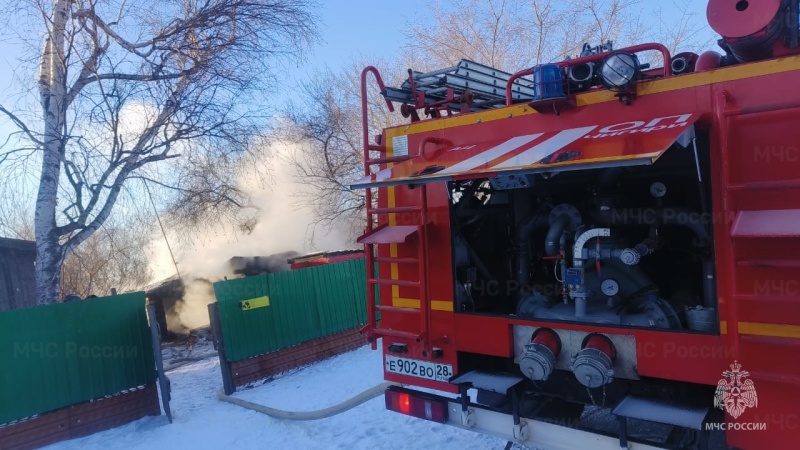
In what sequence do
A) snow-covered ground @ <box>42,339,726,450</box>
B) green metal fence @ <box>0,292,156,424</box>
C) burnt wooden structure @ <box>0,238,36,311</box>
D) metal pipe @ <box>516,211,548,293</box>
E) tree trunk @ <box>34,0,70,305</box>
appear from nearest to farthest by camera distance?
metal pipe @ <box>516,211,548,293</box>
snow-covered ground @ <box>42,339,726,450</box>
green metal fence @ <box>0,292,156,424</box>
tree trunk @ <box>34,0,70,305</box>
burnt wooden structure @ <box>0,238,36,311</box>

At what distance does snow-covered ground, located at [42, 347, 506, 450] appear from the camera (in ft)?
17.1

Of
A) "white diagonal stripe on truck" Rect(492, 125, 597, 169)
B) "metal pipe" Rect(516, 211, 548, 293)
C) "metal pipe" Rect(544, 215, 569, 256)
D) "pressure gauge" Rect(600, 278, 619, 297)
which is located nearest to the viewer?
"white diagonal stripe on truck" Rect(492, 125, 597, 169)

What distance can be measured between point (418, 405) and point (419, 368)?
276mm

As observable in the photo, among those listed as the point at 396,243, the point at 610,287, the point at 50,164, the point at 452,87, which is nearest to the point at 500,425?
the point at 610,287

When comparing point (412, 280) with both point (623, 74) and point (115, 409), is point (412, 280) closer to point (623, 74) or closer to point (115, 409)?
point (623, 74)

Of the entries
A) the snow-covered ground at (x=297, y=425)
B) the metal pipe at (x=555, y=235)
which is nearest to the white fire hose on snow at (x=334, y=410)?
the snow-covered ground at (x=297, y=425)

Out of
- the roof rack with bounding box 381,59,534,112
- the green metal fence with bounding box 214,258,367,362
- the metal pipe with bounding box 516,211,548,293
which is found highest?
the roof rack with bounding box 381,59,534,112

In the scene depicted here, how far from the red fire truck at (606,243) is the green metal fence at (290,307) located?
4134 mm

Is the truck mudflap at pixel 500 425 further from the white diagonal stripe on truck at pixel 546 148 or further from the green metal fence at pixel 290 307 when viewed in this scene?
the green metal fence at pixel 290 307

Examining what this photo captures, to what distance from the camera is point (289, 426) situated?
5.91 metres

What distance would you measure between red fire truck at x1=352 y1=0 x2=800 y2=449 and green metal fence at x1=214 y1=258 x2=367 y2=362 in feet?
13.6

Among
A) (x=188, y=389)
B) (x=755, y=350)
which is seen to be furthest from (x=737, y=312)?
(x=188, y=389)

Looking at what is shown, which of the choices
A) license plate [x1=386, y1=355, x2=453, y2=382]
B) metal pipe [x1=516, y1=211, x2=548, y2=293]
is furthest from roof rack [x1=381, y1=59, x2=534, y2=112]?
license plate [x1=386, y1=355, x2=453, y2=382]

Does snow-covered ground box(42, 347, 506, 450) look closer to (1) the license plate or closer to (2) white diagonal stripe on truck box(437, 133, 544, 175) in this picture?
(1) the license plate
